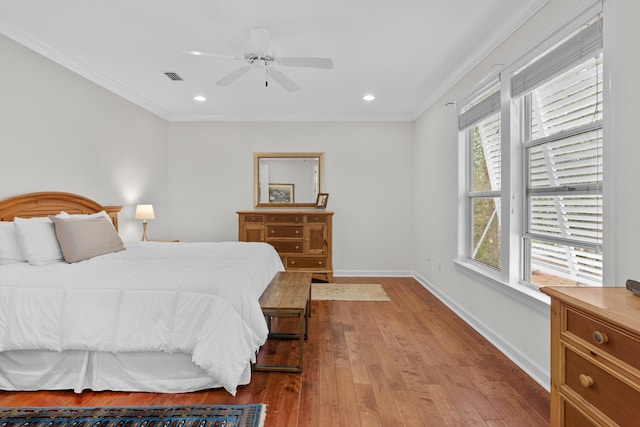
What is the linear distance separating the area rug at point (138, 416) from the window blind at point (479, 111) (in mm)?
2957

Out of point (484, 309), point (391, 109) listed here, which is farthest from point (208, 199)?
point (484, 309)

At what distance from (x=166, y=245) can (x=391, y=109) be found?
3.71 m

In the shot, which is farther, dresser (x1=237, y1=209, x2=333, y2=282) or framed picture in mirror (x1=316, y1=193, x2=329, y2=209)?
framed picture in mirror (x1=316, y1=193, x2=329, y2=209)

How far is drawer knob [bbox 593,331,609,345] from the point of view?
1.11 metres

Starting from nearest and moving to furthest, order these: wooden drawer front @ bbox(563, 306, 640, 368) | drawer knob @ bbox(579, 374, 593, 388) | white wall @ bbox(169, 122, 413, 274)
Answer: wooden drawer front @ bbox(563, 306, 640, 368) → drawer knob @ bbox(579, 374, 593, 388) → white wall @ bbox(169, 122, 413, 274)

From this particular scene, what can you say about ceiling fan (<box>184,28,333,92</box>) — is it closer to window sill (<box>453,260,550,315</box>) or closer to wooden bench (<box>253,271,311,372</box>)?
wooden bench (<box>253,271,311,372</box>)

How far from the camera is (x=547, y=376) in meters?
2.18

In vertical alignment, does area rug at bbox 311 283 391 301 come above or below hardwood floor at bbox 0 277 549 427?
above

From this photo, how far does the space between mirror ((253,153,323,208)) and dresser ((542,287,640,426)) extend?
4.32 m

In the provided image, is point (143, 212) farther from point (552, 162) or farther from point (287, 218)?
point (552, 162)

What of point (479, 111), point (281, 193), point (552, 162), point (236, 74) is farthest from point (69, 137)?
point (552, 162)

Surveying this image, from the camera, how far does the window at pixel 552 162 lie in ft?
6.55

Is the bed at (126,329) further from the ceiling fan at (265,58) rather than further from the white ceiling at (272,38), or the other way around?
the white ceiling at (272,38)

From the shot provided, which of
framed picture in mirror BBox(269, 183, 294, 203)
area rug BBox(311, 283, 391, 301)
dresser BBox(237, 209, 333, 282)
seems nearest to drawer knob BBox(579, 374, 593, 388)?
area rug BBox(311, 283, 391, 301)
